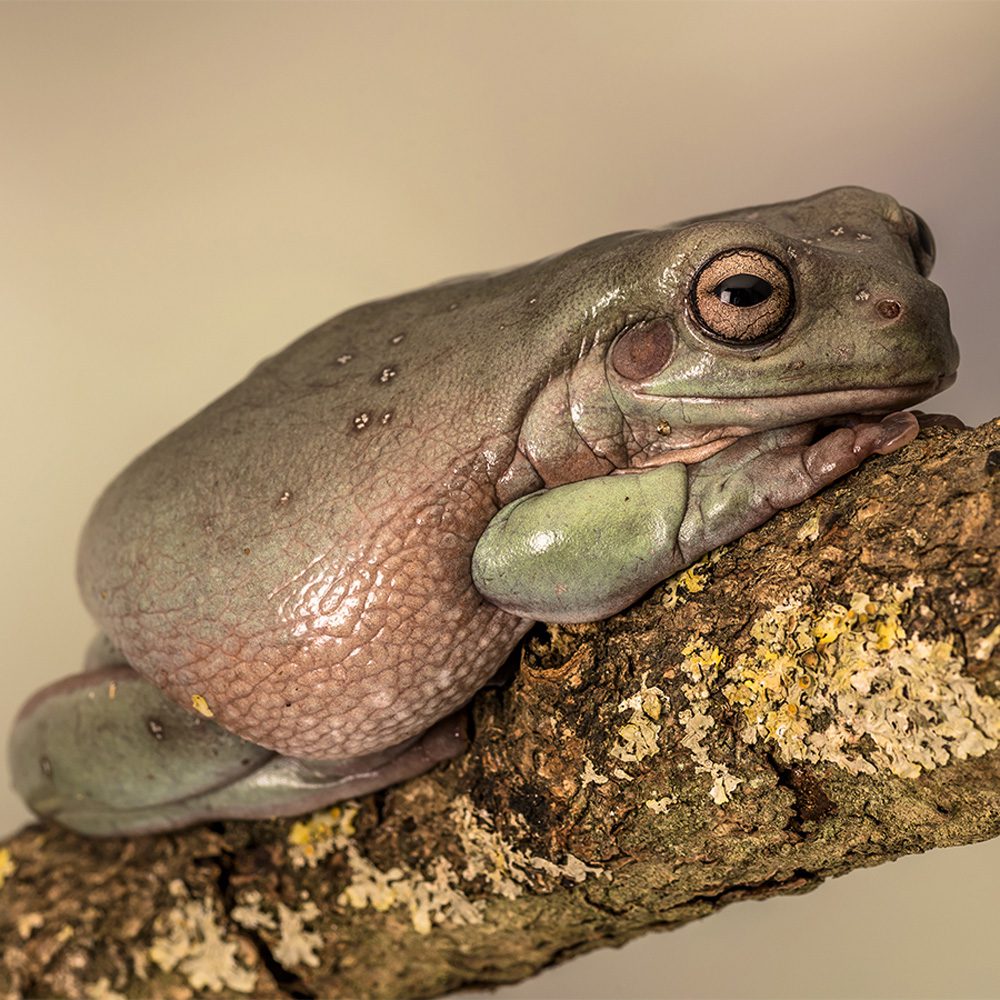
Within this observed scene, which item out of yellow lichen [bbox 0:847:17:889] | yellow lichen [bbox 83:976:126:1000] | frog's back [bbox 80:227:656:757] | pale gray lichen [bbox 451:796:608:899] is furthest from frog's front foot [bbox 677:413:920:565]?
yellow lichen [bbox 0:847:17:889]

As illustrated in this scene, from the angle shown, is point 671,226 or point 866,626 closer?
point 866,626

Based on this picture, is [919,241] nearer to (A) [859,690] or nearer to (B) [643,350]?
(B) [643,350]

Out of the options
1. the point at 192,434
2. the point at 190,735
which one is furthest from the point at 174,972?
the point at 192,434

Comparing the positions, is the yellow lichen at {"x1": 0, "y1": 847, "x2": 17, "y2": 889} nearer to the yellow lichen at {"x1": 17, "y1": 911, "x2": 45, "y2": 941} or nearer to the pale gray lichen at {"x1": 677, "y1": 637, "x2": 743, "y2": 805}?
the yellow lichen at {"x1": 17, "y1": 911, "x2": 45, "y2": 941}

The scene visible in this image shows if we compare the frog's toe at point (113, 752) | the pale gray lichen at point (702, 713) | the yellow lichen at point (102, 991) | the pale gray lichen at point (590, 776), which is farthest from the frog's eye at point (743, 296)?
the yellow lichen at point (102, 991)

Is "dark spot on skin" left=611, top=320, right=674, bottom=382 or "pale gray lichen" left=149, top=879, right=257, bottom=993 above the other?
"dark spot on skin" left=611, top=320, right=674, bottom=382

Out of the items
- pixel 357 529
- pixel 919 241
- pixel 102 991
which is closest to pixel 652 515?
pixel 357 529

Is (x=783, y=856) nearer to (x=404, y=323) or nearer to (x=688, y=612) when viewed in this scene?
(x=688, y=612)
